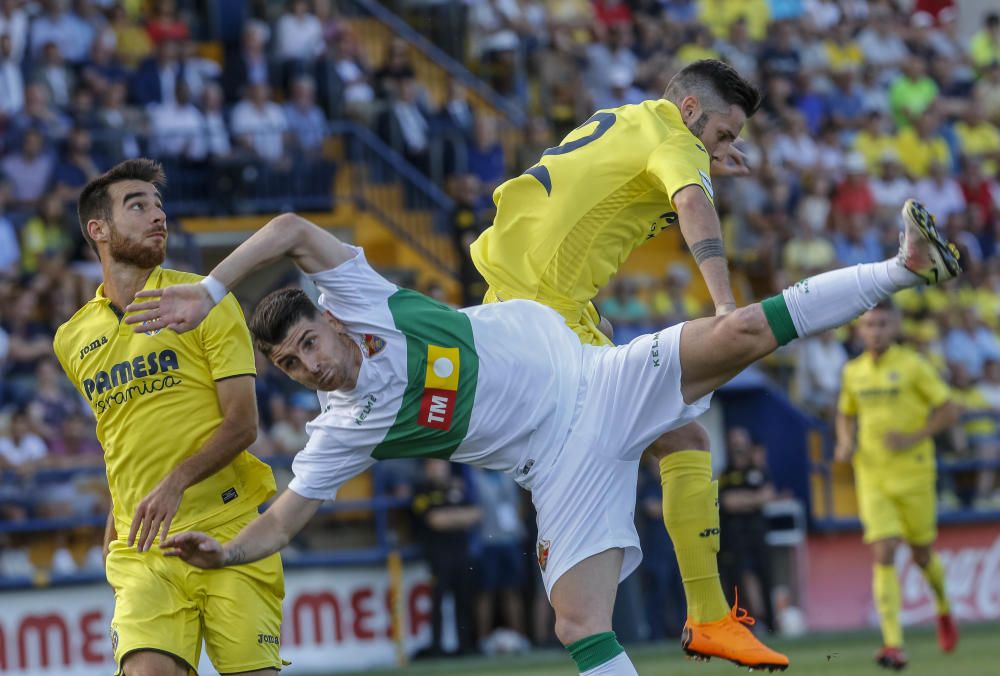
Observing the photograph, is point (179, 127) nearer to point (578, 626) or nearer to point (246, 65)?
point (246, 65)

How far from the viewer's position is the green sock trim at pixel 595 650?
636cm

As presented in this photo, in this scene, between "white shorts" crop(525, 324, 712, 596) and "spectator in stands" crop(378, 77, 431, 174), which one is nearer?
"white shorts" crop(525, 324, 712, 596)

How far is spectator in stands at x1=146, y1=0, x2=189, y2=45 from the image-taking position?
1678cm

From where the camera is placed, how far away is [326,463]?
649cm

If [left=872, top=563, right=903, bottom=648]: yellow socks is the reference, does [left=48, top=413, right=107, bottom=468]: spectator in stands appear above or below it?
above

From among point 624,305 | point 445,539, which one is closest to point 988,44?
point 624,305

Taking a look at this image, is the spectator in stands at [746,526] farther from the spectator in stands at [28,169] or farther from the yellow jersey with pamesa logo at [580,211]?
the yellow jersey with pamesa logo at [580,211]

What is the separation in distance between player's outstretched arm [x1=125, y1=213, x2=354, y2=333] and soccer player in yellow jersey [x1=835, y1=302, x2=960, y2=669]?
836cm

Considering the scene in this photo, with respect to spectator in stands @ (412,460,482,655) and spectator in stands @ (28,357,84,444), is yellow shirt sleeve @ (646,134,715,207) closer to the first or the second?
spectator in stands @ (412,460,482,655)

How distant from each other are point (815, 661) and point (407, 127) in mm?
7332

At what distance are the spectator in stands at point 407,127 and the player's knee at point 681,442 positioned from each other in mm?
10224

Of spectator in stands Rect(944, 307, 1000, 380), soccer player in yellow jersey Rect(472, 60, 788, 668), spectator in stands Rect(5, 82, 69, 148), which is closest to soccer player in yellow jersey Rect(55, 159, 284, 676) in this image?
soccer player in yellow jersey Rect(472, 60, 788, 668)

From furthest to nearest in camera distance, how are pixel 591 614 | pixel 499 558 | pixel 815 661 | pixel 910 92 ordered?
pixel 910 92
pixel 499 558
pixel 815 661
pixel 591 614

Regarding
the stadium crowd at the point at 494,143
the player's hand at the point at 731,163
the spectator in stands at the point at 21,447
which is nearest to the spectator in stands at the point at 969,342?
the stadium crowd at the point at 494,143
